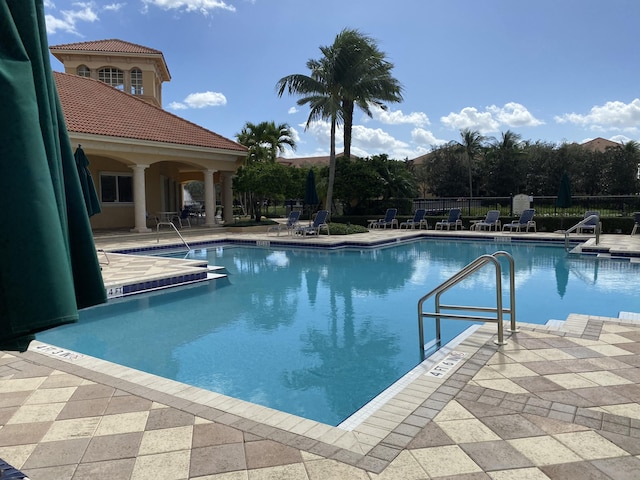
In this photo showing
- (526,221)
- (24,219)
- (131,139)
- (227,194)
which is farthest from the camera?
(227,194)

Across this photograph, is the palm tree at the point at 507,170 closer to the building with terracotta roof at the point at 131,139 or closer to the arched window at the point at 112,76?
the building with terracotta roof at the point at 131,139

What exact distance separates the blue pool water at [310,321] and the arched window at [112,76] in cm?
1897

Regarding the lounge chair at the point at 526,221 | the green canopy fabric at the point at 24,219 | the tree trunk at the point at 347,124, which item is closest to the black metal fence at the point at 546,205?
the lounge chair at the point at 526,221

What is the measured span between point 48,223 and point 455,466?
254cm

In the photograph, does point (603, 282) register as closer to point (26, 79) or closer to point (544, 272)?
point (544, 272)

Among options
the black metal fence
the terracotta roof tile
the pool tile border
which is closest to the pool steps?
the pool tile border

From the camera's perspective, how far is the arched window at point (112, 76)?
87.6 ft

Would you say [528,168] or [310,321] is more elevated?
[528,168]

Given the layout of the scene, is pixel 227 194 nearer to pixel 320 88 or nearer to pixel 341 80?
pixel 320 88

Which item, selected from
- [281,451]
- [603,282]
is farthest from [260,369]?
[603,282]

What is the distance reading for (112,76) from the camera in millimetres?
26938

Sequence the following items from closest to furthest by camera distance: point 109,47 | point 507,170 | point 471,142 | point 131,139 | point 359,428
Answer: point 359,428 < point 131,139 < point 109,47 < point 507,170 < point 471,142

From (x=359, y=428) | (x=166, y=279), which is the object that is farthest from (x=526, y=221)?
(x=359, y=428)

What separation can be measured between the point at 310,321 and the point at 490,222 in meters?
15.3
